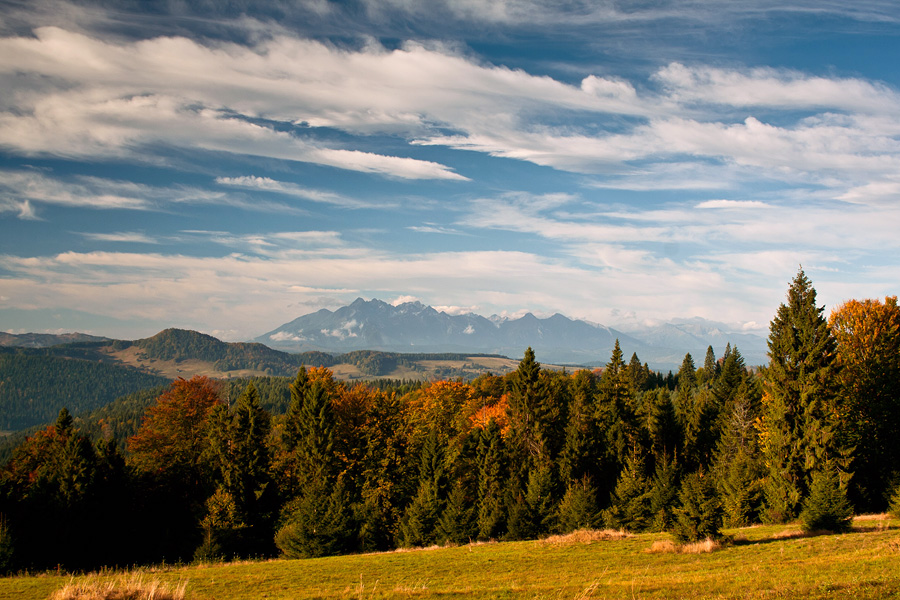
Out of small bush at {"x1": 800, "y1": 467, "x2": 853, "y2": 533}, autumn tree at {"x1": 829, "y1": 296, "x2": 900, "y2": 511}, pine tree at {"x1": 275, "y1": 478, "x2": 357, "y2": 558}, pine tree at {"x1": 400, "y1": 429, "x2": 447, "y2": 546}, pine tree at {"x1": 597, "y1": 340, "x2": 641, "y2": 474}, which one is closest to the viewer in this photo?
small bush at {"x1": 800, "y1": 467, "x2": 853, "y2": 533}

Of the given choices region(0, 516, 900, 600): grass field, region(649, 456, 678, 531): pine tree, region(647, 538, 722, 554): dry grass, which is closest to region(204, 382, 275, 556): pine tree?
region(0, 516, 900, 600): grass field

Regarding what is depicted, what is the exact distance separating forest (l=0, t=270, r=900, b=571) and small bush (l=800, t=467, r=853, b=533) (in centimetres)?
7

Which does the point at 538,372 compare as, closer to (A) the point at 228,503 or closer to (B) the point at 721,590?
(A) the point at 228,503

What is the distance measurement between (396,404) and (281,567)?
21.7 meters

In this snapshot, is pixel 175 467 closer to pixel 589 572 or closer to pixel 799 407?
pixel 589 572

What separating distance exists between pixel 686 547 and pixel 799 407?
15.6 m

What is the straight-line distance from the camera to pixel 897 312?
38.6 metres

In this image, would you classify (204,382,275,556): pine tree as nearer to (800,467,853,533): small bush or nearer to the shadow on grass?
the shadow on grass

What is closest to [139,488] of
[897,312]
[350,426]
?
[350,426]

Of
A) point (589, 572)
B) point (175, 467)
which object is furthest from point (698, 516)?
point (175, 467)

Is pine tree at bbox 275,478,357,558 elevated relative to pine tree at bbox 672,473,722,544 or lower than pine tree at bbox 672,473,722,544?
lower

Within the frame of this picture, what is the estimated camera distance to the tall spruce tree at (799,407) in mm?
33375

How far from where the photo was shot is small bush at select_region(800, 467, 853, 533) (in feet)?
88.1

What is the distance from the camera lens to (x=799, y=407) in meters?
34.4
